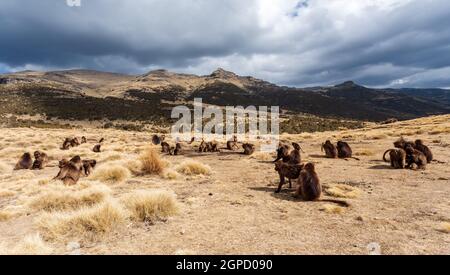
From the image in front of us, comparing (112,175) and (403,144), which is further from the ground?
(403,144)

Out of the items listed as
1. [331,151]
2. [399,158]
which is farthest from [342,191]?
[331,151]

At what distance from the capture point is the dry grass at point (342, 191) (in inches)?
425

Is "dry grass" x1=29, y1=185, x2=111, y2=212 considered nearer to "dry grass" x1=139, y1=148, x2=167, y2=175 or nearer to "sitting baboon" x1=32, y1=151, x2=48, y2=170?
"dry grass" x1=139, y1=148, x2=167, y2=175

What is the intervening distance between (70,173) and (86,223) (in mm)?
6791

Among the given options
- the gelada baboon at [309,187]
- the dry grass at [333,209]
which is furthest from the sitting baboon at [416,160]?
the dry grass at [333,209]

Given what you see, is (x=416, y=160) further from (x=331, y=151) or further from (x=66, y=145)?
(x=66, y=145)

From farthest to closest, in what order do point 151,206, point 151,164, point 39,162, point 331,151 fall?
point 331,151, point 39,162, point 151,164, point 151,206

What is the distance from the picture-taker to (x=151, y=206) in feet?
29.0

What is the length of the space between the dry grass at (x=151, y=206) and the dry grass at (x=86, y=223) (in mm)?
462
